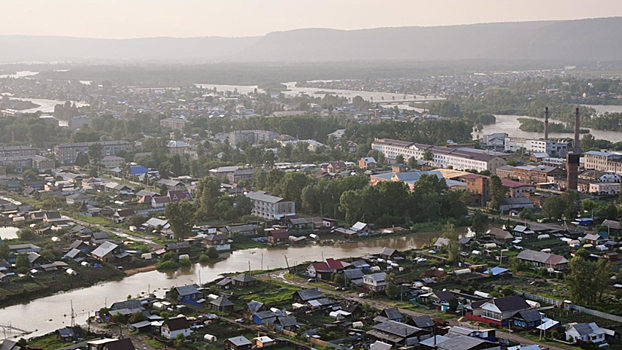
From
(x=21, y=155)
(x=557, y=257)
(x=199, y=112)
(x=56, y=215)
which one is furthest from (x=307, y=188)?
(x=199, y=112)

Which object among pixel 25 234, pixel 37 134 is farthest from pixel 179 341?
pixel 37 134

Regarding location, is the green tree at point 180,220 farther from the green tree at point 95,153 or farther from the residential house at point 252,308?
the green tree at point 95,153

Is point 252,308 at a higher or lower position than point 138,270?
higher

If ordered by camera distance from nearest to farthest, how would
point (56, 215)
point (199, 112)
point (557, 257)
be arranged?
point (557, 257), point (56, 215), point (199, 112)

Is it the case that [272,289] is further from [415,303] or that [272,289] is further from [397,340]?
[397,340]

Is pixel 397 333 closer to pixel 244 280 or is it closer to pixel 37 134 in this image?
pixel 244 280

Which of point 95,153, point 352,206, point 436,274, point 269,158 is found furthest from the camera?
point 95,153

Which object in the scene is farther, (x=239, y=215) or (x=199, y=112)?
(x=199, y=112)
